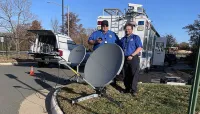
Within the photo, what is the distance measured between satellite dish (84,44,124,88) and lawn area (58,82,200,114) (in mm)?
489

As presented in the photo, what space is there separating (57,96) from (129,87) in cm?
190

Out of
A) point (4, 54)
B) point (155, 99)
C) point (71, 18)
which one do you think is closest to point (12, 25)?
point (4, 54)

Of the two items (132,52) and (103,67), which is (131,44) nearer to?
(132,52)

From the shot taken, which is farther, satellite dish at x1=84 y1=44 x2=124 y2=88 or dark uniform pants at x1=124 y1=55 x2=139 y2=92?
dark uniform pants at x1=124 y1=55 x2=139 y2=92

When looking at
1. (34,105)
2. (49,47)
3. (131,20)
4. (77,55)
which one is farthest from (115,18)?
(34,105)

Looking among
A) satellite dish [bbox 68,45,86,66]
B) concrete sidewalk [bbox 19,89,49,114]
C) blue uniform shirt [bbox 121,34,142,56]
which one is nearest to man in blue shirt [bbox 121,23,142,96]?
blue uniform shirt [bbox 121,34,142,56]

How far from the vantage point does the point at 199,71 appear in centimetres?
300

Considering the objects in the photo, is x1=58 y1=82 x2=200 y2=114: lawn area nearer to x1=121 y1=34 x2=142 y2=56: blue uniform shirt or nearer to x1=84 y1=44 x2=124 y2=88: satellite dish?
x1=84 y1=44 x2=124 y2=88: satellite dish

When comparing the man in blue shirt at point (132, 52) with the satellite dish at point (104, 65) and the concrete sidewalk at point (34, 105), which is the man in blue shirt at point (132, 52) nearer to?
the satellite dish at point (104, 65)

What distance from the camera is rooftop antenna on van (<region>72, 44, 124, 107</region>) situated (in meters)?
4.78

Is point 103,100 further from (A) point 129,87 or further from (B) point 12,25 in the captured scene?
(B) point 12,25

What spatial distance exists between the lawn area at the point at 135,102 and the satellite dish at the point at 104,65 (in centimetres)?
49

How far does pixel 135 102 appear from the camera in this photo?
5160 mm

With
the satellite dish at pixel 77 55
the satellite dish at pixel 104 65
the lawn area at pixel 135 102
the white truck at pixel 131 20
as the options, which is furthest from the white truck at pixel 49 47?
the satellite dish at pixel 104 65
